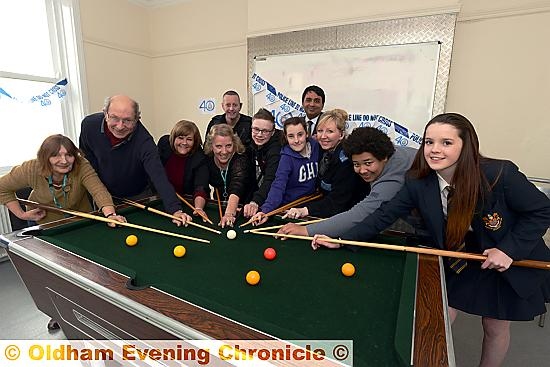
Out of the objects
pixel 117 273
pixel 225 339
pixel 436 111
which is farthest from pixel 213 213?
pixel 436 111

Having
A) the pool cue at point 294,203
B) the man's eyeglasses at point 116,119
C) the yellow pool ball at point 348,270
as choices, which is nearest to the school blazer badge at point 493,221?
the yellow pool ball at point 348,270

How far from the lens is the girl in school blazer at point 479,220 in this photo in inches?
52.2

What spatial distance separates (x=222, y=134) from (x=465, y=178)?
1.54m

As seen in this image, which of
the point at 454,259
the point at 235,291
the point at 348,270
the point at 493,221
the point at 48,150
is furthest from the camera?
the point at 48,150

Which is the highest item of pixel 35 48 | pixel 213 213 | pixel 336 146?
pixel 35 48

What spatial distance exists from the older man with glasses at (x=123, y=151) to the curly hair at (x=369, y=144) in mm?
1141

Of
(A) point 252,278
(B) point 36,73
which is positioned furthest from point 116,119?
(B) point 36,73

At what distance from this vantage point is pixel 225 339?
87 cm

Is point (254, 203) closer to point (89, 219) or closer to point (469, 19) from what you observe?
point (89, 219)

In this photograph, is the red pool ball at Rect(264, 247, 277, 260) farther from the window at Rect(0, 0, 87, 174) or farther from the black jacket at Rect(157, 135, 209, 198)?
the window at Rect(0, 0, 87, 174)

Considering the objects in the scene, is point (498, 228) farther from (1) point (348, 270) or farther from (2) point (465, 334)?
(2) point (465, 334)

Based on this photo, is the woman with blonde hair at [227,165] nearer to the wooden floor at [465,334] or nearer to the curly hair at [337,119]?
the curly hair at [337,119]

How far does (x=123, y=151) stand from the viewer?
2279 mm

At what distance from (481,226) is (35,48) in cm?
465
